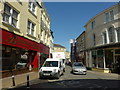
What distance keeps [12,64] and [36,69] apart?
6.12 m

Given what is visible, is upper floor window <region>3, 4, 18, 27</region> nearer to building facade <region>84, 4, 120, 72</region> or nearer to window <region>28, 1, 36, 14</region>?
window <region>28, 1, 36, 14</region>

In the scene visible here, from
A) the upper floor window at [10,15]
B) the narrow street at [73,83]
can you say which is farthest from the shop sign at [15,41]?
the narrow street at [73,83]

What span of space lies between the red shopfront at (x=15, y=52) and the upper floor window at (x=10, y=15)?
128 centimetres

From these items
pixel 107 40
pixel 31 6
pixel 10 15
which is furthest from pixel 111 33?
pixel 10 15

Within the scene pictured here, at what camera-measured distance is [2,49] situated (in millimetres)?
11375

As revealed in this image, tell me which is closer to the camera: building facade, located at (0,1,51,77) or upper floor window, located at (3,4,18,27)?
building facade, located at (0,1,51,77)

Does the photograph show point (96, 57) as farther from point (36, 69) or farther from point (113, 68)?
point (36, 69)

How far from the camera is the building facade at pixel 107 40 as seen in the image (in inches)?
806

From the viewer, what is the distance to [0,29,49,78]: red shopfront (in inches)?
456

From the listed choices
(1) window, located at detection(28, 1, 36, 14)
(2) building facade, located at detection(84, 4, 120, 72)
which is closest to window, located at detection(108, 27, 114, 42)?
(2) building facade, located at detection(84, 4, 120, 72)

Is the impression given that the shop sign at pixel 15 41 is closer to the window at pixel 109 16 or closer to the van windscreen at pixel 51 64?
the van windscreen at pixel 51 64

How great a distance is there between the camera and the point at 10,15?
12.5 meters

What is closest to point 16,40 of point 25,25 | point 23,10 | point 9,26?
point 9,26

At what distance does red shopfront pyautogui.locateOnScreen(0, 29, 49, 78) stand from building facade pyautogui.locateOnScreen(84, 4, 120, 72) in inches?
459
